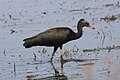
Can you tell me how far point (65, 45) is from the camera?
1566cm

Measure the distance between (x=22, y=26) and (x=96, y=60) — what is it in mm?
6866

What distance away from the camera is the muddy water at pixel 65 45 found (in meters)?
12.3

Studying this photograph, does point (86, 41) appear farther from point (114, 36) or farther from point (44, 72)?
point (44, 72)

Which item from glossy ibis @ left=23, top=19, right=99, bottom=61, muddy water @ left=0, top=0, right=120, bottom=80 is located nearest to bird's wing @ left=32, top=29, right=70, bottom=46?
glossy ibis @ left=23, top=19, right=99, bottom=61

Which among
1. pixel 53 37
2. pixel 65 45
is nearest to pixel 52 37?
pixel 53 37

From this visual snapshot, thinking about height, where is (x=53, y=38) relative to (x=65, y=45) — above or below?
above

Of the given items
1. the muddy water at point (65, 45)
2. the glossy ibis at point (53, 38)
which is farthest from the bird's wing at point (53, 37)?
the muddy water at point (65, 45)

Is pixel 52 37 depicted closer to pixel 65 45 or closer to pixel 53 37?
pixel 53 37

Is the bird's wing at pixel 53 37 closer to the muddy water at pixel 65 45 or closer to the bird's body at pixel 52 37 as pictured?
the bird's body at pixel 52 37

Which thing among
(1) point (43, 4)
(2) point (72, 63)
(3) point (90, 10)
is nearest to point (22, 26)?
(3) point (90, 10)

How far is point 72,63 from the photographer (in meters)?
13.2

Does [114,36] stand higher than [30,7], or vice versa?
[30,7]

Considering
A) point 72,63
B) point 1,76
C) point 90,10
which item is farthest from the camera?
point 90,10

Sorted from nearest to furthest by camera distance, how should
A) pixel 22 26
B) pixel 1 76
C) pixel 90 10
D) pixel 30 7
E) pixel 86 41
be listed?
pixel 1 76 → pixel 86 41 → pixel 22 26 → pixel 90 10 → pixel 30 7
